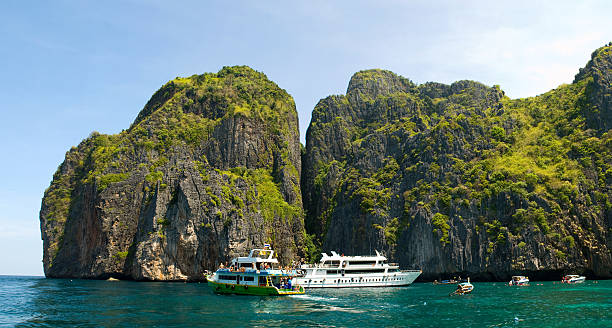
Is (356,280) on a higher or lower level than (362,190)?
lower

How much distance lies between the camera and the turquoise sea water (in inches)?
1811

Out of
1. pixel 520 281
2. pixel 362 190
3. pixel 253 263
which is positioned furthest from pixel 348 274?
pixel 362 190

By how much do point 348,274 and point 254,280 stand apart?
3258 cm

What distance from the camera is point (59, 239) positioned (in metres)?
155

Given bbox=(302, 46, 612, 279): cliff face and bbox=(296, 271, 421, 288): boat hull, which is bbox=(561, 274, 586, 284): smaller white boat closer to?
bbox=(302, 46, 612, 279): cliff face

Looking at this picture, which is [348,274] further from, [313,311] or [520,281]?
[313,311]

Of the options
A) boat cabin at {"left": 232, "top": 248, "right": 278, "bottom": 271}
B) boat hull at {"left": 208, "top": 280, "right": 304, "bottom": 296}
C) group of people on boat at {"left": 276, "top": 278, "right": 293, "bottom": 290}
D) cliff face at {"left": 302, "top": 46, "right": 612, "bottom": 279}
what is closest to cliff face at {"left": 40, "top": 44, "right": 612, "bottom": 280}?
cliff face at {"left": 302, "top": 46, "right": 612, "bottom": 279}

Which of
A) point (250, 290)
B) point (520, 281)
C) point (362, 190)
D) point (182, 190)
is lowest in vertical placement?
point (520, 281)

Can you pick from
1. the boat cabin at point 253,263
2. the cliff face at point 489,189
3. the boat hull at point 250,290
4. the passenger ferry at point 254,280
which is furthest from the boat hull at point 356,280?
the boat hull at point 250,290

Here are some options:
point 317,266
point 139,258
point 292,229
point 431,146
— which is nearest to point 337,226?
point 292,229

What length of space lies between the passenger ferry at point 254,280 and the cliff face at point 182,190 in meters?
47.2

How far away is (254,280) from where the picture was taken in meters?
72.7

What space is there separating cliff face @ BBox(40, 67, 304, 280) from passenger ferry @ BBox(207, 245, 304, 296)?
155ft

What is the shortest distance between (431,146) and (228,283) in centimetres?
8846
